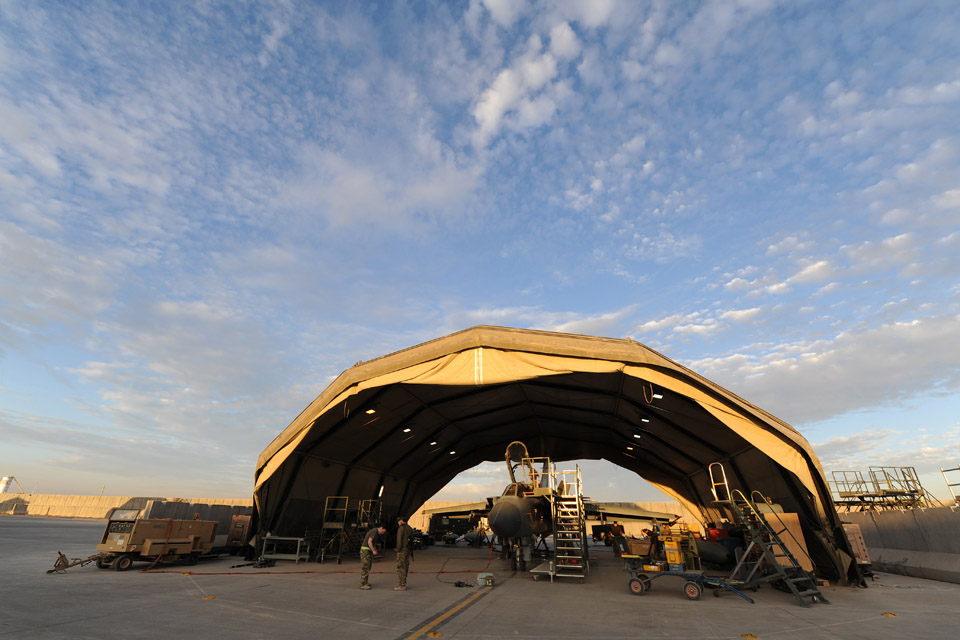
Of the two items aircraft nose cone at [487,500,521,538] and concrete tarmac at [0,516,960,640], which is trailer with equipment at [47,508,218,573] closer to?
concrete tarmac at [0,516,960,640]

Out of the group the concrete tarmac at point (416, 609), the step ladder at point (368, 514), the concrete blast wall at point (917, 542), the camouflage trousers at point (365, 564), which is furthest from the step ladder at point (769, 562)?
the step ladder at point (368, 514)

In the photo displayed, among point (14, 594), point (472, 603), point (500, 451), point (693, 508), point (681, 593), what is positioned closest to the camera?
point (14, 594)

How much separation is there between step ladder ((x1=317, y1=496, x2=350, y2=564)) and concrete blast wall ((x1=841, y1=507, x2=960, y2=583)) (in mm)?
22307

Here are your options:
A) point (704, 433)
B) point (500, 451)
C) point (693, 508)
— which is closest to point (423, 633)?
point (704, 433)

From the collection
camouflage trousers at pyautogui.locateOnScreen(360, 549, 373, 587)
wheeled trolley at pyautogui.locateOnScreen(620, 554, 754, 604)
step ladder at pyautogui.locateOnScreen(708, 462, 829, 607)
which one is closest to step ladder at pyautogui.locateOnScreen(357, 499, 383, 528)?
camouflage trousers at pyautogui.locateOnScreen(360, 549, 373, 587)

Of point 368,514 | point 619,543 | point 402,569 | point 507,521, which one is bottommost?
point 402,569

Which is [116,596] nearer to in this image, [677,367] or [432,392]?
[432,392]

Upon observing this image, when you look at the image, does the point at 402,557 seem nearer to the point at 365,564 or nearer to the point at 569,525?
the point at 365,564

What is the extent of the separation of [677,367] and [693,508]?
19568mm

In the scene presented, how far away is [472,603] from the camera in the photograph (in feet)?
32.3

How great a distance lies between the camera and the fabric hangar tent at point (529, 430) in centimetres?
1273

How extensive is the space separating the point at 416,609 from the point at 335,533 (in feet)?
46.6

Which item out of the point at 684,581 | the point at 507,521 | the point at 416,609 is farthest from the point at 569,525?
the point at 416,609

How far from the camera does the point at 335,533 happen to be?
21.1 metres
